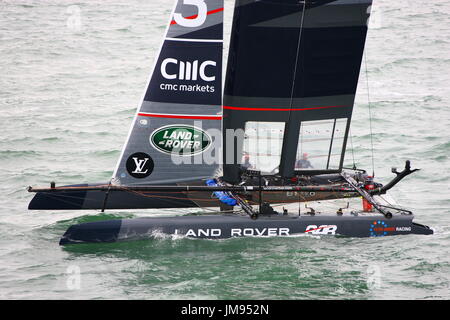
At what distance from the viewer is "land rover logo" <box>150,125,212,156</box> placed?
1377 cm

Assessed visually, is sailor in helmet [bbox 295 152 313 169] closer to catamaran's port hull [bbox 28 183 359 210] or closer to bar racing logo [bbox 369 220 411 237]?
catamaran's port hull [bbox 28 183 359 210]

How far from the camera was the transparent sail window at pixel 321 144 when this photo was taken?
47.8 feet

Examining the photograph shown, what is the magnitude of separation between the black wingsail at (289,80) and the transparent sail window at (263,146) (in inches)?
0.7

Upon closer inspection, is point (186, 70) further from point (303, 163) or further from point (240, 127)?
point (303, 163)

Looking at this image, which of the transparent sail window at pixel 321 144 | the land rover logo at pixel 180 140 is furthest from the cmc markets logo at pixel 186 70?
the transparent sail window at pixel 321 144

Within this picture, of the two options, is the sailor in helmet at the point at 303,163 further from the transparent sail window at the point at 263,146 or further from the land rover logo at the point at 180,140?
the land rover logo at the point at 180,140

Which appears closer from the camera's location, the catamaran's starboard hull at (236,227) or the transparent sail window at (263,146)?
the catamaran's starboard hull at (236,227)

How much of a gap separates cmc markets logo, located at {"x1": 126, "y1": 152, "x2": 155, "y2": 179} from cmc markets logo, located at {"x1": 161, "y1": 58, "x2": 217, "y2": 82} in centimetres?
151

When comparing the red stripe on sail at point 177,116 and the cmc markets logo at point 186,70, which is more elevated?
the cmc markets logo at point 186,70

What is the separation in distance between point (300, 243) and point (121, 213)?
12.7 feet

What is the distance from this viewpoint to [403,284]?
12.3 m
